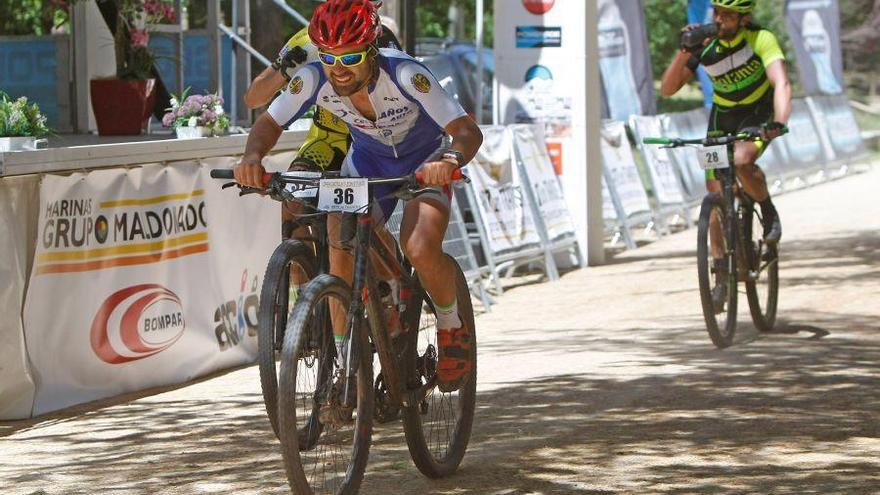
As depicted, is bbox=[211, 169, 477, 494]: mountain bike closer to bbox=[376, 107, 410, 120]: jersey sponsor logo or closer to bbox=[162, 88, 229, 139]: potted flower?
bbox=[376, 107, 410, 120]: jersey sponsor logo

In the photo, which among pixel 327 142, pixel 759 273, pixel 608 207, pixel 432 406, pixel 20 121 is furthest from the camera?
pixel 608 207

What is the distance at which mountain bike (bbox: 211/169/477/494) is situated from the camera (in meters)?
5.96

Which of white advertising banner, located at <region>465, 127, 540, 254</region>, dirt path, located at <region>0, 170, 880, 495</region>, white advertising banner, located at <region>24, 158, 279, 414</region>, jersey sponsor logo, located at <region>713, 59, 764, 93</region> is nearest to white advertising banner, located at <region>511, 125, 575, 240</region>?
white advertising banner, located at <region>465, 127, 540, 254</region>

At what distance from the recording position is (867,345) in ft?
34.5

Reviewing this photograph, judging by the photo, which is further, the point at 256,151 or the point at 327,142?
the point at 327,142

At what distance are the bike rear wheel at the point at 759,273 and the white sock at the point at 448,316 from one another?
4318 millimetres

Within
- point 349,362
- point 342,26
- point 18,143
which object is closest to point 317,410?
point 349,362

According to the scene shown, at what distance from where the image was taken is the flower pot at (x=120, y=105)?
1406 centimetres

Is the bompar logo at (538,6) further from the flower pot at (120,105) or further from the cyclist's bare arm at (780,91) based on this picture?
the cyclist's bare arm at (780,91)

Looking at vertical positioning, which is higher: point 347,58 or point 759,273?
point 347,58

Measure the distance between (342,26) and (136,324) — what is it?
12.4 feet

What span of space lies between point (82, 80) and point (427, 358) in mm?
9002

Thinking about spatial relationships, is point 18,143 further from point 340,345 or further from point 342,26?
point 340,345

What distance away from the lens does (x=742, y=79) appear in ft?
36.2
